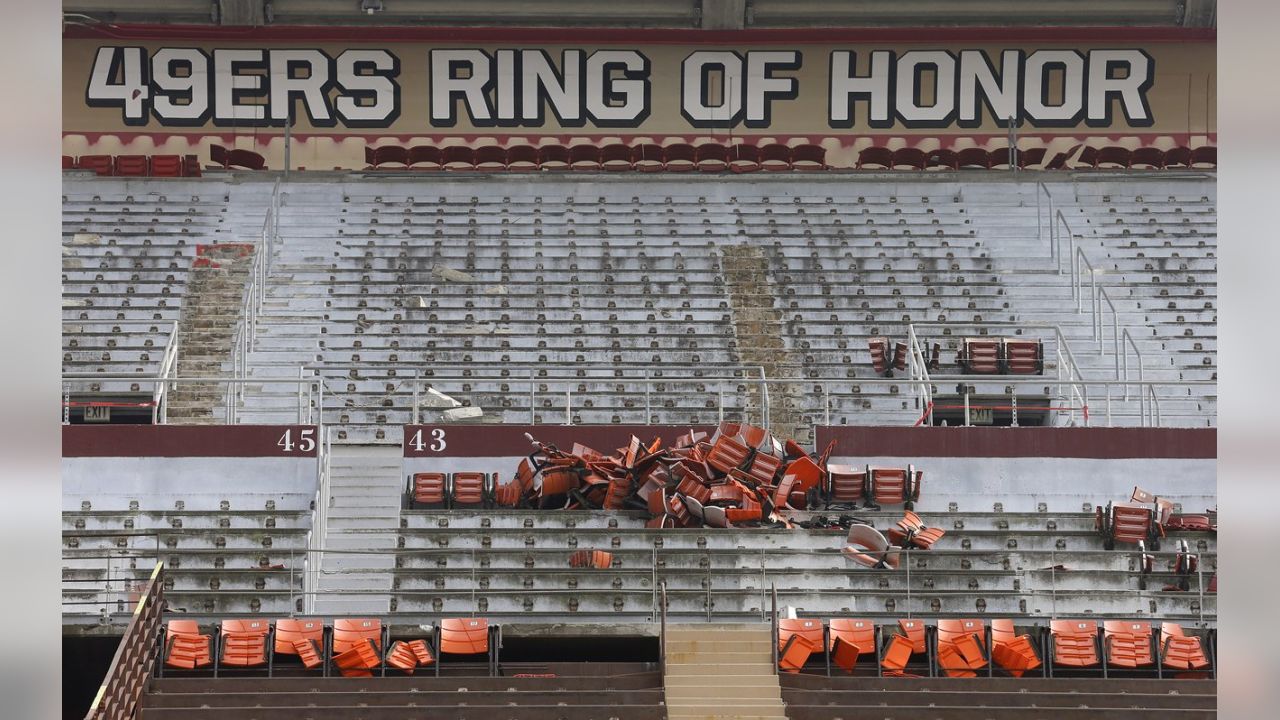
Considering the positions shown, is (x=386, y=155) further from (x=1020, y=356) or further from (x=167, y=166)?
(x=1020, y=356)

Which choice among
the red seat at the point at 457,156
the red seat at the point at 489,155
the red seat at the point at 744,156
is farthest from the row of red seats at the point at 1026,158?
the red seat at the point at 457,156

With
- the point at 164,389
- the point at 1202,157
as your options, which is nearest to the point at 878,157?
the point at 1202,157

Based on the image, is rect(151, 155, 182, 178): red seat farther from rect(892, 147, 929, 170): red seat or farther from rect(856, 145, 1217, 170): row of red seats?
rect(892, 147, 929, 170): red seat

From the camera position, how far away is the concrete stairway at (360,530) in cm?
1577

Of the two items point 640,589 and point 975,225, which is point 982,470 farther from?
point 975,225

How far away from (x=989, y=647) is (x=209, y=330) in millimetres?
12254

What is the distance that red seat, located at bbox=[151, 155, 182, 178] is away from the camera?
2812cm

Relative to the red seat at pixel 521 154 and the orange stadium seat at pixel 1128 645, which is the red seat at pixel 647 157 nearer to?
the red seat at pixel 521 154

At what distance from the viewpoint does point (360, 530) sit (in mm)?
17125

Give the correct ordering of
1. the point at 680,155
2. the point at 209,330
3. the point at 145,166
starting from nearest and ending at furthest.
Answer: the point at 209,330, the point at 145,166, the point at 680,155

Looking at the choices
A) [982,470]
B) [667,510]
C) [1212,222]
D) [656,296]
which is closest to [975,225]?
[1212,222]

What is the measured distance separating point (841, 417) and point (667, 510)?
474cm

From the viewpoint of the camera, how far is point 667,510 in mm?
16688

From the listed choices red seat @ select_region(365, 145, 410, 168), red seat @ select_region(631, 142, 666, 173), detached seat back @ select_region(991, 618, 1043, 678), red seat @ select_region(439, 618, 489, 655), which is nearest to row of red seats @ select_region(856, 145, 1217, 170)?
red seat @ select_region(631, 142, 666, 173)
